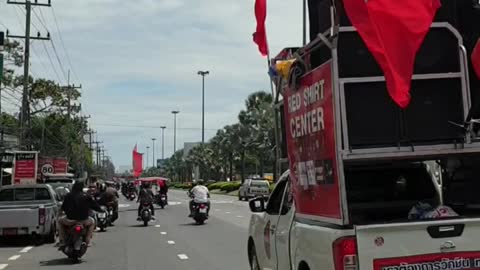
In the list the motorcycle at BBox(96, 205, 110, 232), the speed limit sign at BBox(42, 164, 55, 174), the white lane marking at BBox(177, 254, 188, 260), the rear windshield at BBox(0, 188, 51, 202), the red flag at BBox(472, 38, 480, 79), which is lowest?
the white lane marking at BBox(177, 254, 188, 260)

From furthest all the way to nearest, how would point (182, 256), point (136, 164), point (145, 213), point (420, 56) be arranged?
1. point (136, 164)
2. point (145, 213)
3. point (182, 256)
4. point (420, 56)

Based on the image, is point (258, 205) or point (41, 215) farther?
point (41, 215)

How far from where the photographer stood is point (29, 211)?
18.2 metres

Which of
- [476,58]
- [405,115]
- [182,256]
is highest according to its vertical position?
[476,58]

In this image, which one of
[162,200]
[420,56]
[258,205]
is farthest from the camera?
[162,200]

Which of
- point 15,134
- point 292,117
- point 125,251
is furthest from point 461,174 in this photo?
point 15,134

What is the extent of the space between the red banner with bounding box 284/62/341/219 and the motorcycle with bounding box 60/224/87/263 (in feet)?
26.0

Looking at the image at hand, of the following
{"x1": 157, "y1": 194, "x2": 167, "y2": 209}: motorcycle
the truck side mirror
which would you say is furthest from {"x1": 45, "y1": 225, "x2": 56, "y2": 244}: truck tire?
{"x1": 157, "y1": 194, "x2": 167, "y2": 209}: motorcycle

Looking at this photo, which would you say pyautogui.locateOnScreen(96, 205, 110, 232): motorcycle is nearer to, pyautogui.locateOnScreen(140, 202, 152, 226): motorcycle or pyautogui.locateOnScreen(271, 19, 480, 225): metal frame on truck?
pyautogui.locateOnScreen(140, 202, 152, 226): motorcycle

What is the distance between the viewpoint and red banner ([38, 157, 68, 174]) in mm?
41438

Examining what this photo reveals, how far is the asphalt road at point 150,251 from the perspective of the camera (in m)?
13.4

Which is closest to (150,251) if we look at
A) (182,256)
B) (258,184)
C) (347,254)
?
(182,256)

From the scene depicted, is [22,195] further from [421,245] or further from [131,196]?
[131,196]

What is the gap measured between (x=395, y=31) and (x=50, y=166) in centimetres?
3913
